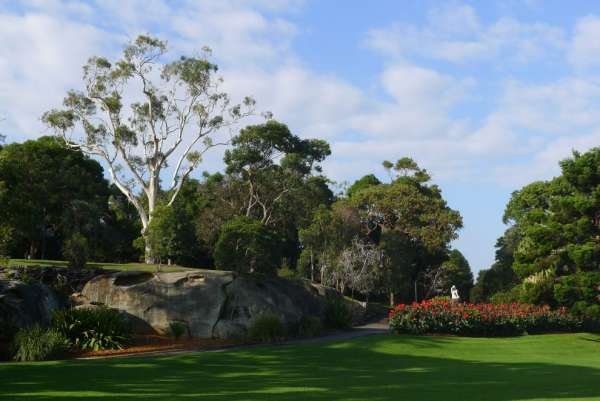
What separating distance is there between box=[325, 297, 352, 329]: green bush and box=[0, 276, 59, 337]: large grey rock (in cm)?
1161

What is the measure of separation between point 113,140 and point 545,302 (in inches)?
1249

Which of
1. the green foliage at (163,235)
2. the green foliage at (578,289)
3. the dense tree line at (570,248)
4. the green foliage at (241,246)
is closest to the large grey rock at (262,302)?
the green foliage at (241,246)

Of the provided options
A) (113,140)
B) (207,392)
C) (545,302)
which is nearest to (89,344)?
(207,392)

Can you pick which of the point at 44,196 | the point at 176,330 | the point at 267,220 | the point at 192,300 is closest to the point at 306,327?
the point at 192,300

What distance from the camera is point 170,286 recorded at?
24875mm

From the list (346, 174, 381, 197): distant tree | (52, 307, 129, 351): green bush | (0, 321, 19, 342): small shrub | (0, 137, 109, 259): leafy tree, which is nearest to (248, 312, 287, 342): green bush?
(52, 307, 129, 351): green bush

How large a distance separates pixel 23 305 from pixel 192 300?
6203mm

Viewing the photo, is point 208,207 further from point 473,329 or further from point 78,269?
point 473,329

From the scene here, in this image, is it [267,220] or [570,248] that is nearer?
[570,248]

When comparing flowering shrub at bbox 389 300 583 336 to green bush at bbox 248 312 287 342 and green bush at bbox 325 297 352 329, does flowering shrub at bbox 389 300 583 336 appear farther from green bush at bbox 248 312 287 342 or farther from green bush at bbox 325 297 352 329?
green bush at bbox 248 312 287 342

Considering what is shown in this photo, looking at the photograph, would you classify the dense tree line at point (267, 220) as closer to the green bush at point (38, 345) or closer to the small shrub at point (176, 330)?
the small shrub at point (176, 330)

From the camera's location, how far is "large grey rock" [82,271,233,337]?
23953 mm

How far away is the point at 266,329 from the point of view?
2322 centimetres

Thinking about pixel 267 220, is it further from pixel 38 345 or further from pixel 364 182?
pixel 38 345
